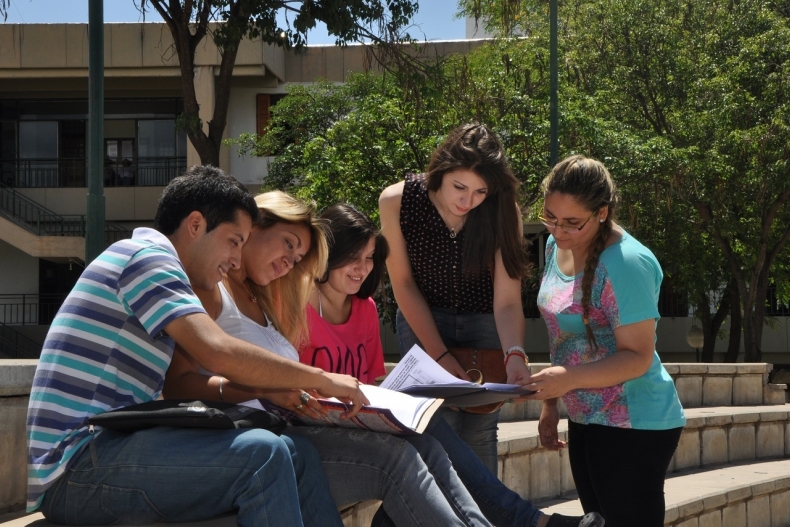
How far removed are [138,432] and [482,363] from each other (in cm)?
170

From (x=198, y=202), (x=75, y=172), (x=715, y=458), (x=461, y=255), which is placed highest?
(x=75, y=172)

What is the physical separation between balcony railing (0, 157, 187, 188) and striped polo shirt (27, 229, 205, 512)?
22.4 m

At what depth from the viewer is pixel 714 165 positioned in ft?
53.7

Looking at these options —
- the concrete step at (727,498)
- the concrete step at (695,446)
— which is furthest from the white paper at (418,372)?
the concrete step at (727,498)

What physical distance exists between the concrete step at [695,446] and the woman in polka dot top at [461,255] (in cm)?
182

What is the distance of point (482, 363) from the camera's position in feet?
12.5

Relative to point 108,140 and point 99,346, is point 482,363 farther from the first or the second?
point 108,140

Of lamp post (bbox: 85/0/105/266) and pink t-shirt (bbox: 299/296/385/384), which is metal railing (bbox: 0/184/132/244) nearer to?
lamp post (bbox: 85/0/105/266)

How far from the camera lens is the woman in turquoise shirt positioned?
3.21 m

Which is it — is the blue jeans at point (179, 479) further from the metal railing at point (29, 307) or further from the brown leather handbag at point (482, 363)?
the metal railing at point (29, 307)

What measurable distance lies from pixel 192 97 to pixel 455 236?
5.90m

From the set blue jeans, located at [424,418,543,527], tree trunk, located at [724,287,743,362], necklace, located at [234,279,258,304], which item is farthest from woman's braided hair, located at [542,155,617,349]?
tree trunk, located at [724,287,743,362]

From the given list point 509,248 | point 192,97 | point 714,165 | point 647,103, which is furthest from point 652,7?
point 509,248

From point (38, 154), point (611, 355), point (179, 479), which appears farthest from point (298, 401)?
point (38, 154)
